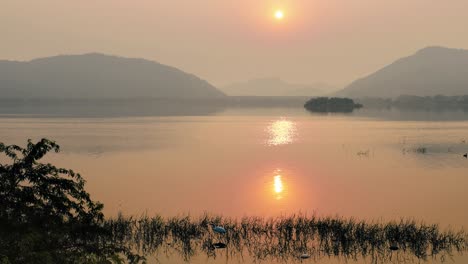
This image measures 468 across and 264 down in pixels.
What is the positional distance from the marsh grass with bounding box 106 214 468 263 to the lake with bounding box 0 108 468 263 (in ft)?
4.63

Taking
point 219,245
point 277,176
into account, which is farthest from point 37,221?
point 277,176

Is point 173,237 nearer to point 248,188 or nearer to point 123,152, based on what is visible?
point 248,188

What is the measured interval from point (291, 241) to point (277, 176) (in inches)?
1229

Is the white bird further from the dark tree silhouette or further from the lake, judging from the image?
the dark tree silhouette

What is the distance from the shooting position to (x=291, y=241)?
30.6 metres

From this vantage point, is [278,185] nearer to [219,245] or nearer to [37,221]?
[219,245]

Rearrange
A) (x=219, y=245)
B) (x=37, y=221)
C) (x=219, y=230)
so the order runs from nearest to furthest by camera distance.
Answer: (x=37, y=221) < (x=219, y=245) < (x=219, y=230)

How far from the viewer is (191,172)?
6359 cm

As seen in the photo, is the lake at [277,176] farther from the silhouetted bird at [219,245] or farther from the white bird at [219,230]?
the white bird at [219,230]

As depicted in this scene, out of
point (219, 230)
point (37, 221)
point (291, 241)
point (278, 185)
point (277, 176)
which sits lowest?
point (278, 185)

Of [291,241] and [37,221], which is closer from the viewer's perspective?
[37,221]

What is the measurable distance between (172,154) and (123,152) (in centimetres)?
810

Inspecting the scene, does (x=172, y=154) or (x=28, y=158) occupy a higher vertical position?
(x=28, y=158)

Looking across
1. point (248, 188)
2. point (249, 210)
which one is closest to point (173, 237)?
point (249, 210)
